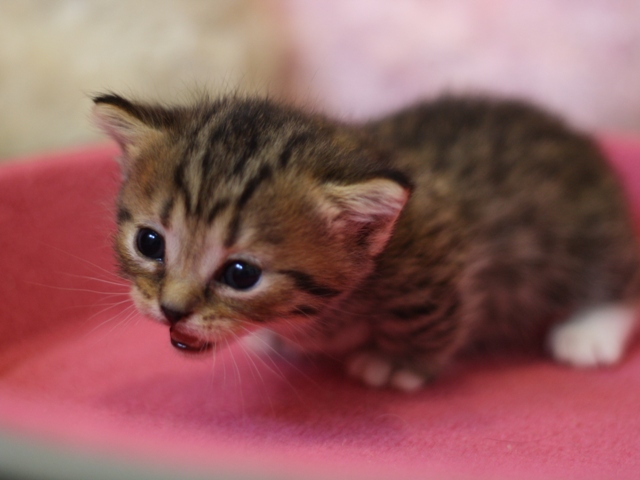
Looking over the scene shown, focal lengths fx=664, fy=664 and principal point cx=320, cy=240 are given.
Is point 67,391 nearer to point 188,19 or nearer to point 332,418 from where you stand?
point 332,418

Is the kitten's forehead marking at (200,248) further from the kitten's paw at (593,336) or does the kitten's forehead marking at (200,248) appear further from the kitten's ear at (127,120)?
the kitten's paw at (593,336)

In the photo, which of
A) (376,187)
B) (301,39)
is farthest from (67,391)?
(301,39)

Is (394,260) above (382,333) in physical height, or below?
above

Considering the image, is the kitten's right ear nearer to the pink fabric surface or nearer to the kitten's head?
the kitten's head

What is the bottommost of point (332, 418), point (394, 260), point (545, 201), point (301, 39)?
point (332, 418)

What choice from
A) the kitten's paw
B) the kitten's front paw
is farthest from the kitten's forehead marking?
the kitten's paw

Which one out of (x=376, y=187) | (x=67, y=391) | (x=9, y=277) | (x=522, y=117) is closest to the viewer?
(x=376, y=187)

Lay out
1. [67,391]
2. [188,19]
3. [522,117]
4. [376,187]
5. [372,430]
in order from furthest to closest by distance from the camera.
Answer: [188,19]
[522,117]
[67,391]
[372,430]
[376,187]
